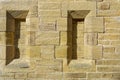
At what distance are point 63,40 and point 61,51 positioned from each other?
160 millimetres

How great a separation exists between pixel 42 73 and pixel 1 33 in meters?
0.83

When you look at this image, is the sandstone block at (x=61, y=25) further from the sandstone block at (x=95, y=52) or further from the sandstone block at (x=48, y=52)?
the sandstone block at (x=95, y=52)

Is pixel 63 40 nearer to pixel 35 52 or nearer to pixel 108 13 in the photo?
pixel 35 52

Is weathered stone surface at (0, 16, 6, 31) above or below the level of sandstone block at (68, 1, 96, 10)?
below

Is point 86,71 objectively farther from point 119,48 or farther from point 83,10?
point 83,10

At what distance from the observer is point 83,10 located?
12.3 ft

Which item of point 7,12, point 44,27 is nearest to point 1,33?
point 7,12

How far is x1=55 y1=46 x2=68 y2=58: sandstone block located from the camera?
373 cm

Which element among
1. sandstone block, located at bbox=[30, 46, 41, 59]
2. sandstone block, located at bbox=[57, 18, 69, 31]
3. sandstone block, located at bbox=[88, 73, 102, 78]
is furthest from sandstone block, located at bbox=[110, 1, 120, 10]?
sandstone block, located at bbox=[30, 46, 41, 59]

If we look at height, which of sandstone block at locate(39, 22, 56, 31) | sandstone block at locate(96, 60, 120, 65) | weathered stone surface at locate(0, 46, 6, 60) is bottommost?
sandstone block at locate(96, 60, 120, 65)

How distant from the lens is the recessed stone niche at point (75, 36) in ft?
12.4

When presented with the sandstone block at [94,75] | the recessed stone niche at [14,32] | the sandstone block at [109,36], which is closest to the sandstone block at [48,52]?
the recessed stone niche at [14,32]

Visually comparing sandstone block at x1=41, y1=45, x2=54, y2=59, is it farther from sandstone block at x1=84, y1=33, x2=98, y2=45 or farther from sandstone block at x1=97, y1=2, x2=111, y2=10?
sandstone block at x1=97, y1=2, x2=111, y2=10

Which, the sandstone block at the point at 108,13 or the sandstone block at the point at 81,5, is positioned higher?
the sandstone block at the point at 81,5
